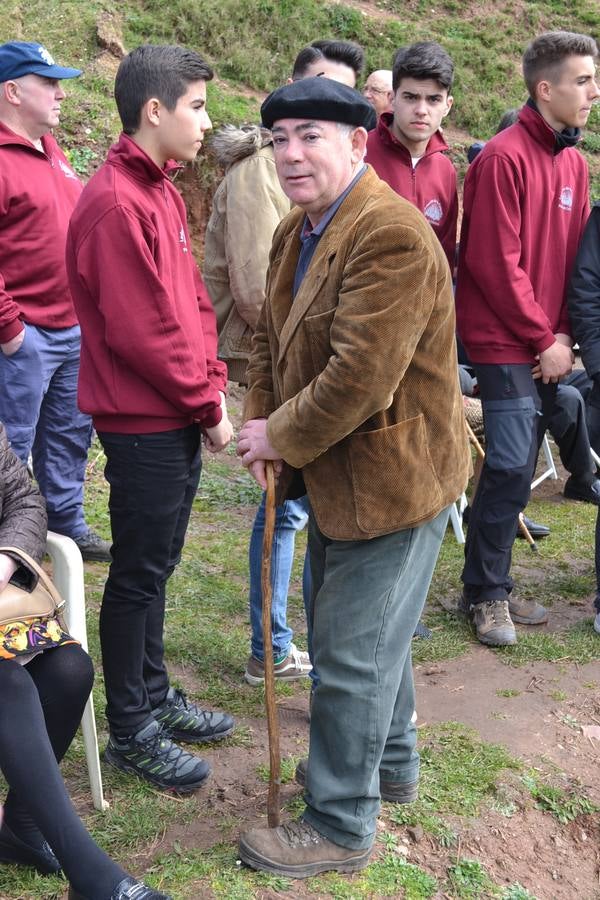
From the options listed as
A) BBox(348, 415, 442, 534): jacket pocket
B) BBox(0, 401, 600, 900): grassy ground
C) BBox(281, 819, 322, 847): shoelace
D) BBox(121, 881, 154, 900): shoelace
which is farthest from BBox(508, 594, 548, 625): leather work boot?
BBox(121, 881, 154, 900): shoelace

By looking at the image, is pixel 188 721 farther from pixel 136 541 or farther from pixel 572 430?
pixel 572 430

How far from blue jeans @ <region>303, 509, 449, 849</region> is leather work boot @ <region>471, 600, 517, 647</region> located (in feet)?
6.11

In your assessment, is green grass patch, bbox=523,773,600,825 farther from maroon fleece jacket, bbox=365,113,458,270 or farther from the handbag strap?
maroon fleece jacket, bbox=365,113,458,270

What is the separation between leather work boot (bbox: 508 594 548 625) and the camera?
493 cm

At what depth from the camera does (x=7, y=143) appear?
4.61 meters

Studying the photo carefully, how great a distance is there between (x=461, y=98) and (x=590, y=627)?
9.94m

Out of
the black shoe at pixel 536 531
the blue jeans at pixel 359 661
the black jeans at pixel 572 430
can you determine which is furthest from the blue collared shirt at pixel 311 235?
the black jeans at pixel 572 430

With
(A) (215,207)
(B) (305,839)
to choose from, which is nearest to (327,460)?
(B) (305,839)

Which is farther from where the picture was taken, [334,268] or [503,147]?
[503,147]

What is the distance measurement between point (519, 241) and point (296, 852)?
8.91ft

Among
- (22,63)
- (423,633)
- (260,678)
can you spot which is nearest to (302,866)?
(260,678)

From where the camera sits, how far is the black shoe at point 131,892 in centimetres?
249

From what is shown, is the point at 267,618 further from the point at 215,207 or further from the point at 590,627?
the point at 590,627

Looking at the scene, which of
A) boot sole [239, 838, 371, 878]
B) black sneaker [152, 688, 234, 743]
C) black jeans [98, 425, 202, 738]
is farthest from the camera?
black sneaker [152, 688, 234, 743]
